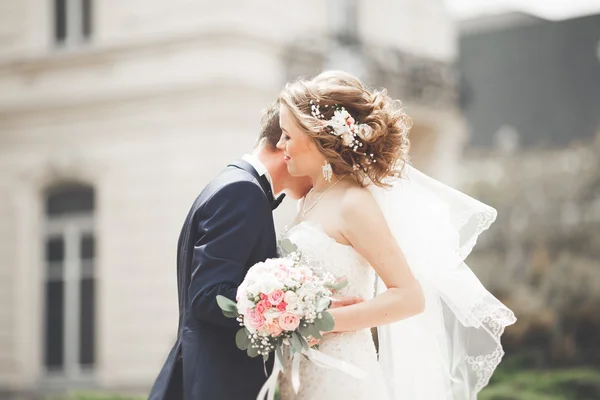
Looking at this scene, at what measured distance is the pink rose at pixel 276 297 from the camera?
3.15m

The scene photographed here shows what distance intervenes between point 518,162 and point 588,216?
1362mm

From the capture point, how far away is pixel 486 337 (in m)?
3.93

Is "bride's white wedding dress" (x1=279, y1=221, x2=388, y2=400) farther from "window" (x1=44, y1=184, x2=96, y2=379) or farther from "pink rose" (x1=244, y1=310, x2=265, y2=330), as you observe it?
"window" (x1=44, y1=184, x2=96, y2=379)

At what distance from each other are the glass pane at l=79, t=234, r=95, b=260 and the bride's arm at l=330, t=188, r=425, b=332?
11.1 m

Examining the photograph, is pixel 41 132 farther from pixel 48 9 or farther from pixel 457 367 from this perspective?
pixel 457 367

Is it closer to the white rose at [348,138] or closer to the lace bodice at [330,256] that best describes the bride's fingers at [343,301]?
the lace bodice at [330,256]

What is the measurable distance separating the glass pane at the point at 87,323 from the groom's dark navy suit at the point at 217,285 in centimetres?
1107

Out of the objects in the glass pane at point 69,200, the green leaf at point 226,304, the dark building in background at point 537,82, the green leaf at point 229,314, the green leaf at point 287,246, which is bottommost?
the glass pane at point 69,200

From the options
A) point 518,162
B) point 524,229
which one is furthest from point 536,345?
point 518,162

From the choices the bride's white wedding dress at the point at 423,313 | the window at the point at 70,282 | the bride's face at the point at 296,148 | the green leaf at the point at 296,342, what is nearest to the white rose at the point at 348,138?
the bride's face at the point at 296,148

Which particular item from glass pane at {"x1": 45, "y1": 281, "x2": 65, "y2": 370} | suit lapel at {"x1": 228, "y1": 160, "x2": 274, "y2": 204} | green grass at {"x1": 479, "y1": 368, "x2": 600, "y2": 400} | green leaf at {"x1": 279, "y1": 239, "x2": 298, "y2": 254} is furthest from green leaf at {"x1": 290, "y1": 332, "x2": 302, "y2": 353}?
glass pane at {"x1": 45, "y1": 281, "x2": 65, "y2": 370}

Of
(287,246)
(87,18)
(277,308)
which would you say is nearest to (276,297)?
(277,308)

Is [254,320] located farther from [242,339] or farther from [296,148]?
[296,148]

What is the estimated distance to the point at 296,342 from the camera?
3.22m
